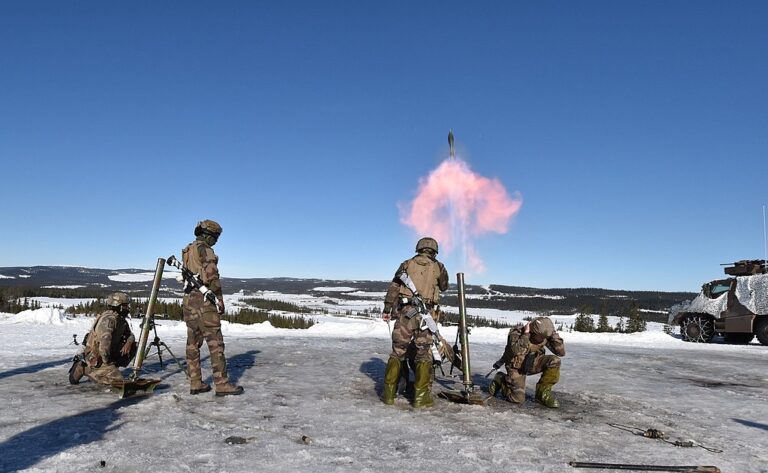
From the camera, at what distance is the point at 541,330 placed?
22.2ft

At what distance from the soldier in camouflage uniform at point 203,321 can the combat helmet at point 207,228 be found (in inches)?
7.5

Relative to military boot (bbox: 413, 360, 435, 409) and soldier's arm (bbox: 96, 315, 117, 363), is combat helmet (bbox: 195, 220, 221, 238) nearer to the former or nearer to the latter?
soldier's arm (bbox: 96, 315, 117, 363)

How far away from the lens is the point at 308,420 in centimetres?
562

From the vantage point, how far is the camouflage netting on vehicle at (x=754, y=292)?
16.4 meters

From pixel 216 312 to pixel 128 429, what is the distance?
6.80ft

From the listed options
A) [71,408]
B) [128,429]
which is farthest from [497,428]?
[71,408]

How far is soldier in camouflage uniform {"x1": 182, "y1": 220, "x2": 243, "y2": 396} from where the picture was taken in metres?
6.74

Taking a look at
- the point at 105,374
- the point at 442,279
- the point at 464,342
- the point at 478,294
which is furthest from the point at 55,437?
the point at 478,294

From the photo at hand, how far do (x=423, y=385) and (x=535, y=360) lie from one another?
1.65 metres

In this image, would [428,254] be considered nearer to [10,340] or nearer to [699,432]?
[699,432]

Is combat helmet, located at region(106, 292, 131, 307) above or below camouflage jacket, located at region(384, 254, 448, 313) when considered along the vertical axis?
below

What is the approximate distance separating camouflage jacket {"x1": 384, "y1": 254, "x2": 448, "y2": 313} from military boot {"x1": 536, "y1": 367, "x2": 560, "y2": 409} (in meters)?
1.80

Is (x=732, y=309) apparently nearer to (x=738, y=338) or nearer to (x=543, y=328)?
(x=738, y=338)

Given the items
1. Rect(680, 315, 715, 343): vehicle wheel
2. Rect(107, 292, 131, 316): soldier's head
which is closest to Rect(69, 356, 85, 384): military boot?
Rect(107, 292, 131, 316): soldier's head
